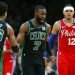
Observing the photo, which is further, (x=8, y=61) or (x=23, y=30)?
(x=8, y=61)

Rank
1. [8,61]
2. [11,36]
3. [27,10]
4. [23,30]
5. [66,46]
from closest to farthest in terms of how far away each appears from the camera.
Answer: [11,36], [66,46], [23,30], [8,61], [27,10]

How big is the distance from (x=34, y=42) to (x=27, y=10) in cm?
847

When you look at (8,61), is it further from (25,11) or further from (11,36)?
(25,11)

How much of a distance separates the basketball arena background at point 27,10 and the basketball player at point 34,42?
23.3 feet

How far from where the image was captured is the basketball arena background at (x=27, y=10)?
18259 millimetres

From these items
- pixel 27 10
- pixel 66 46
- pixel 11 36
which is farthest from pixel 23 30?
pixel 27 10

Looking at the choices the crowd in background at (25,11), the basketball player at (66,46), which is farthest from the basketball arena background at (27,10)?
the basketball player at (66,46)

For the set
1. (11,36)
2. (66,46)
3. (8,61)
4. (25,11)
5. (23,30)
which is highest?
(25,11)

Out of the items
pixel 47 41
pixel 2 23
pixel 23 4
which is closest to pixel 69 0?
pixel 23 4

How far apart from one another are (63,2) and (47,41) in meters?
7.28

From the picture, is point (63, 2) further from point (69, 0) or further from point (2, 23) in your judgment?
point (2, 23)

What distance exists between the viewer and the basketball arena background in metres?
18.3

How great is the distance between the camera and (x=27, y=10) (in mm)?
19062

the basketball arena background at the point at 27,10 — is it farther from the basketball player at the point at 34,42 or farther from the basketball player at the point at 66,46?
the basketball player at the point at 66,46
